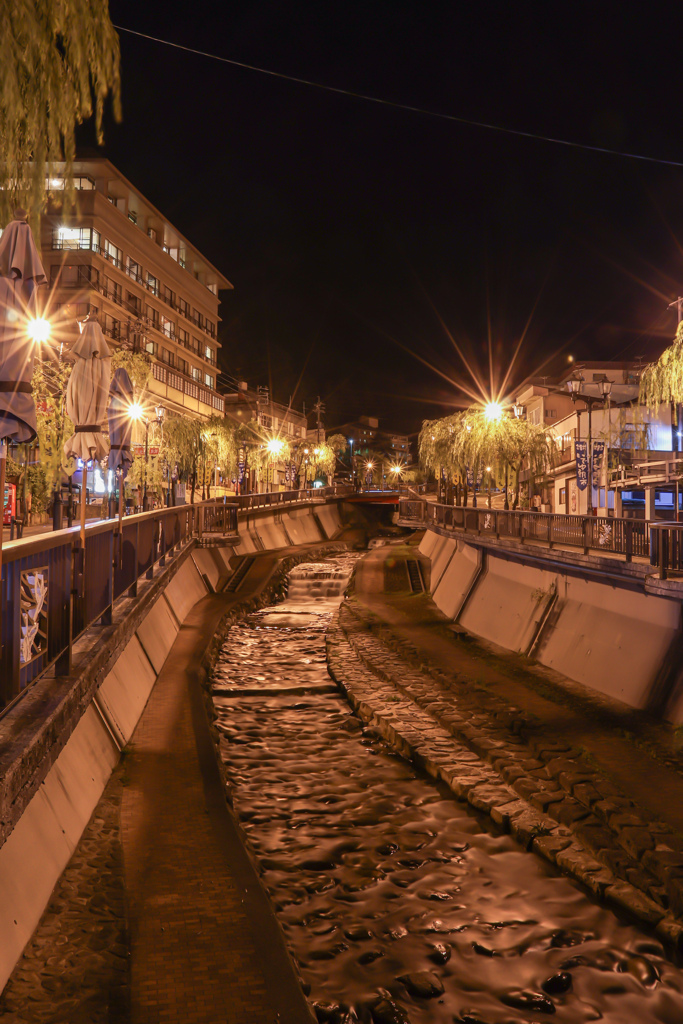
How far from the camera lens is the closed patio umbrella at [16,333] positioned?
4848 mm

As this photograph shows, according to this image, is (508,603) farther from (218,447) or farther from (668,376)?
(218,447)

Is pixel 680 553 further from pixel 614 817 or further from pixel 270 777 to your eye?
pixel 270 777

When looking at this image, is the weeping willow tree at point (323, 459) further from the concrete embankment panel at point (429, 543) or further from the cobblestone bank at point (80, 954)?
the cobblestone bank at point (80, 954)

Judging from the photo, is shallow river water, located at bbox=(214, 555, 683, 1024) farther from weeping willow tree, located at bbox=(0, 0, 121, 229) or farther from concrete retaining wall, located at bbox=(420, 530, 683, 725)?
weeping willow tree, located at bbox=(0, 0, 121, 229)

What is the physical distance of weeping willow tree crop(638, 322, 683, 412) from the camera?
15.1m

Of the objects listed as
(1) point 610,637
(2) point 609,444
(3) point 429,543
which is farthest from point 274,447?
(1) point 610,637

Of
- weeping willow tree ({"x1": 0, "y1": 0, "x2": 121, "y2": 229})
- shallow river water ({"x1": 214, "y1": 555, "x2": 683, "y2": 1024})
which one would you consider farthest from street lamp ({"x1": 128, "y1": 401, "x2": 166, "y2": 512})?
weeping willow tree ({"x1": 0, "y1": 0, "x2": 121, "y2": 229})

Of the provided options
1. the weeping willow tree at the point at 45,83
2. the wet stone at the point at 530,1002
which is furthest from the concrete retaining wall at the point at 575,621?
the weeping willow tree at the point at 45,83

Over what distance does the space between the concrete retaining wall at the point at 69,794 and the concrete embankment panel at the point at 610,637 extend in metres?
8.59

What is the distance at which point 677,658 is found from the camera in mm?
11102

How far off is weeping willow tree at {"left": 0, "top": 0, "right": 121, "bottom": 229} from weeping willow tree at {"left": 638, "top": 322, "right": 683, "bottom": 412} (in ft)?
43.8

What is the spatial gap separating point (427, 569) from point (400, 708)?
17.5m

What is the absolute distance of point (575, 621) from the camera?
49.0ft

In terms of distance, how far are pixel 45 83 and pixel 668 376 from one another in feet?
46.5
